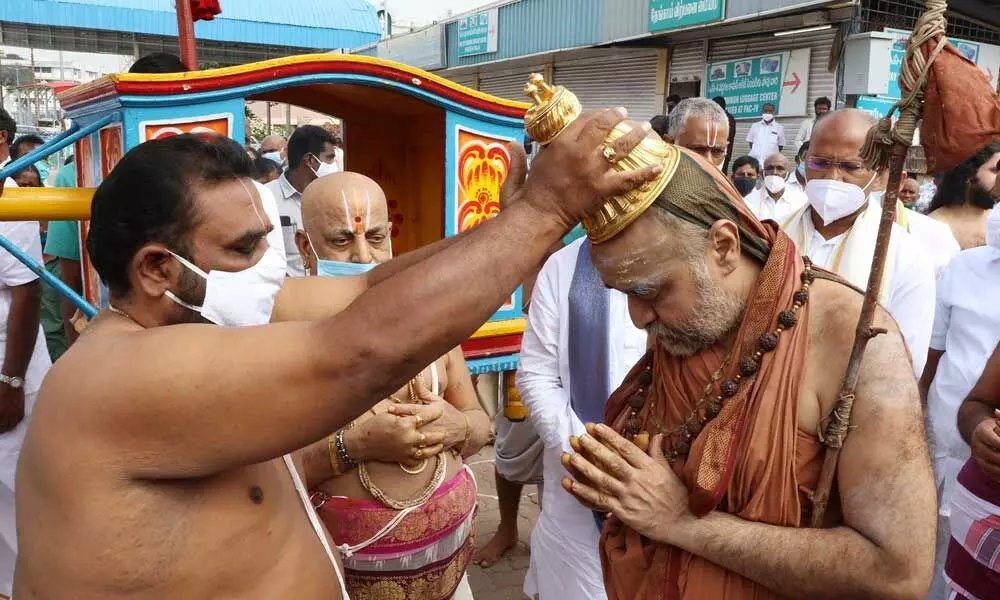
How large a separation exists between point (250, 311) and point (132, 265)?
268 mm

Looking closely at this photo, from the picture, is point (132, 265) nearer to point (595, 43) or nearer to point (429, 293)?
point (429, 293)

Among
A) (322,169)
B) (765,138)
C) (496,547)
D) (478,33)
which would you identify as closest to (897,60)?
(765,138)

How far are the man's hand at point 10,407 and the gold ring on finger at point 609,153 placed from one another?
3498mm

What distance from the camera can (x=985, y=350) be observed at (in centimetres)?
324

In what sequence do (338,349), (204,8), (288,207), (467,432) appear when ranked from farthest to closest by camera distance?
1. (288,207)
2. (204,8)
3. (467,432)
4. (338,349)

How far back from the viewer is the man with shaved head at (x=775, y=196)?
672cm

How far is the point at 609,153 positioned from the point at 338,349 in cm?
58

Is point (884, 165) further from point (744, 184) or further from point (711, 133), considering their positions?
point (744, 184)

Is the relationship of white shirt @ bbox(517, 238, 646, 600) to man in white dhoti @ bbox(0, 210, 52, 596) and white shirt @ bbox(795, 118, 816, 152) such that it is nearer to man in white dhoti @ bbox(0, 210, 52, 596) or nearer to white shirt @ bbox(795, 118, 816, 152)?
man in white dhoti @ bbox(0, 210, 52, 596)

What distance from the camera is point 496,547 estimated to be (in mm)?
4613

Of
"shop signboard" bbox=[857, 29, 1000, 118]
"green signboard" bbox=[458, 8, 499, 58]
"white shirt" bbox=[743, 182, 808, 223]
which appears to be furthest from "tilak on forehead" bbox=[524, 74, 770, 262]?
"green signboard" bbox=[458, 8, 499, 58]

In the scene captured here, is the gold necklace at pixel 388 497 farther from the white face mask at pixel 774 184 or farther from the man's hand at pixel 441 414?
the white face mask at pixel 774 184

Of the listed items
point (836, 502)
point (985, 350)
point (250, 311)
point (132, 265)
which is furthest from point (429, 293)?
point (985, 350)

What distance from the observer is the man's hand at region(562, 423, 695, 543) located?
169 cm
